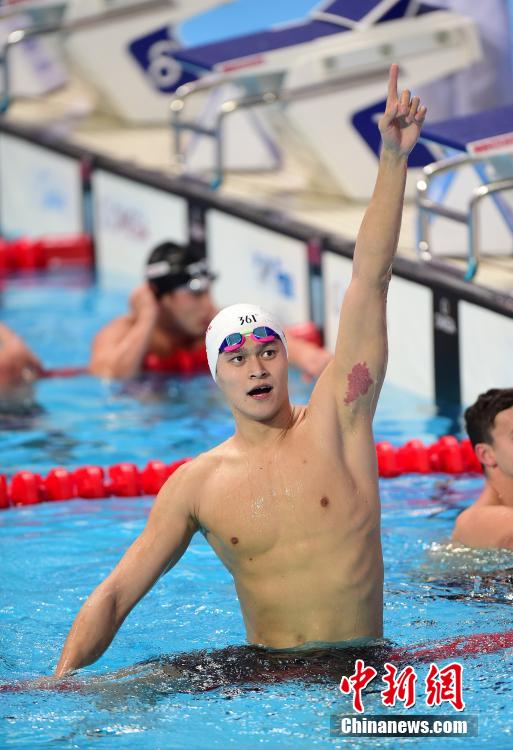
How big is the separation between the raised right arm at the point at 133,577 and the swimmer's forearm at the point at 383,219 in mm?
665

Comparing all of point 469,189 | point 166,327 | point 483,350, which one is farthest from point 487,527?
point 166,327

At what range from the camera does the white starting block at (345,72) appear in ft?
26.2

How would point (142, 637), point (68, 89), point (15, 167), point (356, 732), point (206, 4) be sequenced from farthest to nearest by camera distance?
1. point (68, 89)
2. point (15, 167)
3. point (206, 4)
4. point (142, 637)
5. point (356, 732)

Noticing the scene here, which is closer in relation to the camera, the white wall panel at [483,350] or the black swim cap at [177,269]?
the white wall panel at [483,350]

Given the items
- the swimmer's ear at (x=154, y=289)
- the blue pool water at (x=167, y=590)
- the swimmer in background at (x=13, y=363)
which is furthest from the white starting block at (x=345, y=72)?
the swimmer in background at (x=13, y=363)

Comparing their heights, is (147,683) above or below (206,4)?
below

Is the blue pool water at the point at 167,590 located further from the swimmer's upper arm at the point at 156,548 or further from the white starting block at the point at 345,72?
the white starting block at the point at 345,72

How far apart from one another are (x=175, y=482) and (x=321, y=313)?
4399 millimetres

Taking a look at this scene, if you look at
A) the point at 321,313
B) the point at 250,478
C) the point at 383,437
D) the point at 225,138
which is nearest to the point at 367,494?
the point at 250,478

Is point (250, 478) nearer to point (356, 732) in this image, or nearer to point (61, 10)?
point (356, 732)

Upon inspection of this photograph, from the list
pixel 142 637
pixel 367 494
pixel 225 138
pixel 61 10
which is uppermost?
pixel 61 10

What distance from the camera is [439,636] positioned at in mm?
4062

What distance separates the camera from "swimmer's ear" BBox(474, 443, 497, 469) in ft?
15.0

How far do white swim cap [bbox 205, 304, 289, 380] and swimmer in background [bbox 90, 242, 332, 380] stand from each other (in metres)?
3.48
